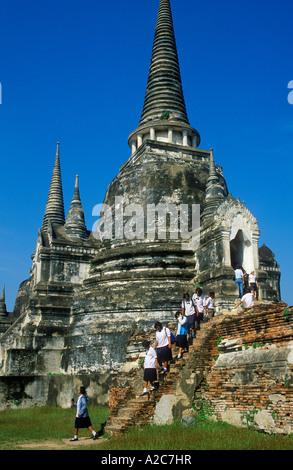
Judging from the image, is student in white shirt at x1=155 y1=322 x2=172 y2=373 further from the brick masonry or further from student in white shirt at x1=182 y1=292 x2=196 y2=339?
student in white shirt at x1=182 y1=292 x2=196 y2=339

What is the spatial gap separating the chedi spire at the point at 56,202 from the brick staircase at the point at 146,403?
24.3 metres

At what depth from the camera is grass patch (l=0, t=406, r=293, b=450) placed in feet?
24.3

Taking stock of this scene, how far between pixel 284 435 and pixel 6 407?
11.4 m

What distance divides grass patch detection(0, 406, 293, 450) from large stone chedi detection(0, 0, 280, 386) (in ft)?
15.5

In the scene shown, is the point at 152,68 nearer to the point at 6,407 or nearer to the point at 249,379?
the point at 6,407

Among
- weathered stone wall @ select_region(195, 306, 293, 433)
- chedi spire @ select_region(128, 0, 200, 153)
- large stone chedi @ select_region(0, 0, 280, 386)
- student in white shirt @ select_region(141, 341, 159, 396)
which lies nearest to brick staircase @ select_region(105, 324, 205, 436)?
student in white shirt @ select_region(141, 341, 159, 396)

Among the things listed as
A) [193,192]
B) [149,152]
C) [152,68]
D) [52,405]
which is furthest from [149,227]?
[152,68]

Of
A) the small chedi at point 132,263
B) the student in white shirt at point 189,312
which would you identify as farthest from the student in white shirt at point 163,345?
the small chedi at point 132,263

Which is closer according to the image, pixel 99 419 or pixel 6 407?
pixel 99 419

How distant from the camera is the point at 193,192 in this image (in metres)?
21.4

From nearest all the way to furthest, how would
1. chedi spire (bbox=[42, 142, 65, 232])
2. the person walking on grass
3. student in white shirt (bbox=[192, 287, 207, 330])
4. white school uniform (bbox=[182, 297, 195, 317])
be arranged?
the person walking on grass
white school uniform (bbox=[182, 297, 195, 317])
student in white shirt (bbox=[192, 287, 207, 330])
chedi spire (bbox=[42, 142, 65, 232])

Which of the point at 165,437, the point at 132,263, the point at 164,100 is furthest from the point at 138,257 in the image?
the point at 165,437
